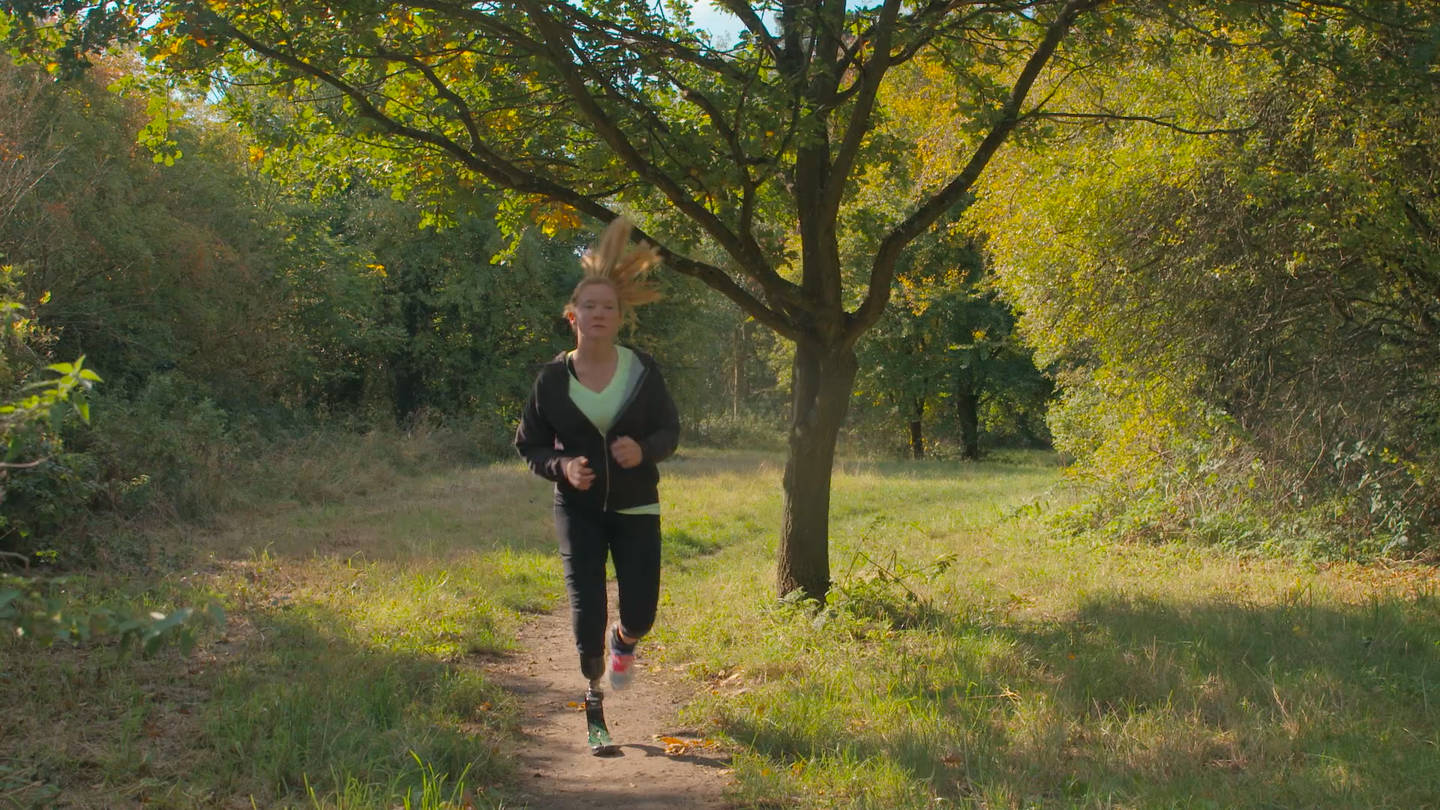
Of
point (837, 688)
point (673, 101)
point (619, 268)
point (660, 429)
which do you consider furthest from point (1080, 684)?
point (673, 101)

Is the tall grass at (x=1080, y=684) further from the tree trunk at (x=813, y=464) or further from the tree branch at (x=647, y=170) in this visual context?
the tree branch at (x=647, y=170)

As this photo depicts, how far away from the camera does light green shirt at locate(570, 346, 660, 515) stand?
500 cm

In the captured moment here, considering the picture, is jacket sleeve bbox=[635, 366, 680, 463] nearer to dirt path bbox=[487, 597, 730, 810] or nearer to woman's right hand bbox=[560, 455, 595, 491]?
woman's right hand bbox=[560, 455, 595, 491]

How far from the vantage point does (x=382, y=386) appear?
96.7 ft

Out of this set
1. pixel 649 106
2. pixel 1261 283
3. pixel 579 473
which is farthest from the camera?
pixel 1261 283

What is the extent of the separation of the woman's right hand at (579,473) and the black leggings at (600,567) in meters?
0.36

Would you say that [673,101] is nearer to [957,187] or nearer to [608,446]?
[957,187]

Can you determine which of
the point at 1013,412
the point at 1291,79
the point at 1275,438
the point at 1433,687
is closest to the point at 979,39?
the point at 1291,79

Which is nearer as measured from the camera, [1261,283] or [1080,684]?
[1080,684]

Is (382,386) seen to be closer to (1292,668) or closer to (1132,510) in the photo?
(1132,510)

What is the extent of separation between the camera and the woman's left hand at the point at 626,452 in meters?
4.75

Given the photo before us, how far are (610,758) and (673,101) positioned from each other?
5.63 meters

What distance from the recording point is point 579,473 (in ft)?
15.4

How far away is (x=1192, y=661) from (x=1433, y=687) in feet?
3.68
